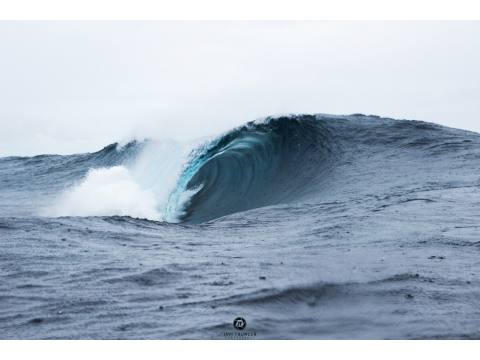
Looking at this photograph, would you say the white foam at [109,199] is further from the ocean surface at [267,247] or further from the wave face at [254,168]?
the wave face at [254,168]

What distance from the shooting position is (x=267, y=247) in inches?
343

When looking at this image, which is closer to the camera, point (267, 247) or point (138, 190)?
point (267, 247)

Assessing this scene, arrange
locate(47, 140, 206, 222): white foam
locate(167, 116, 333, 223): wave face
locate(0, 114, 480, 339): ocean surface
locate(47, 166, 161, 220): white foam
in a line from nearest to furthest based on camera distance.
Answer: locate(0, 114, 480, 339): ocean surface < locate(47, 166, 161, 220): white foam < locate(47, 140, 206, 222): white foam < locate(167, 116, 333, 223): wave face

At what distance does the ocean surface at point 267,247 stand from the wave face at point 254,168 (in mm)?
59

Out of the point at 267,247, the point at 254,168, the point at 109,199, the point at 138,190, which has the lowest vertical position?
the point at 267,247

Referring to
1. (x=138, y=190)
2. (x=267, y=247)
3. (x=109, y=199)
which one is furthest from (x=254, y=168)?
(x=267, y=247)

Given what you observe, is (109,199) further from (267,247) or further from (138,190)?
(267,247)

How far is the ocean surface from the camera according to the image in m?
5.68

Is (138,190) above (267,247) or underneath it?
above

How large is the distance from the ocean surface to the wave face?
6cm

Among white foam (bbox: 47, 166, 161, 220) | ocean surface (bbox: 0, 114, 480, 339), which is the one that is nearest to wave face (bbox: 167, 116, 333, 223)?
ocean surface (bbox: 0, 114, 480, 339)

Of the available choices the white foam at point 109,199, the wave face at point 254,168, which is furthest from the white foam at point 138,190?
the wave face at point 254,168

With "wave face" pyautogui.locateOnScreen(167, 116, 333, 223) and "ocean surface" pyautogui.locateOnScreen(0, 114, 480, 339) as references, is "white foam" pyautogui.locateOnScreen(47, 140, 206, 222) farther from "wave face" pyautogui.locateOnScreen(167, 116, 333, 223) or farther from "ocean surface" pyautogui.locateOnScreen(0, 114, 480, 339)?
"wave face" pyautogui.locateOnScreen(167, 116, 333, 223)

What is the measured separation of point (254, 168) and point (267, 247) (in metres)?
8.73
